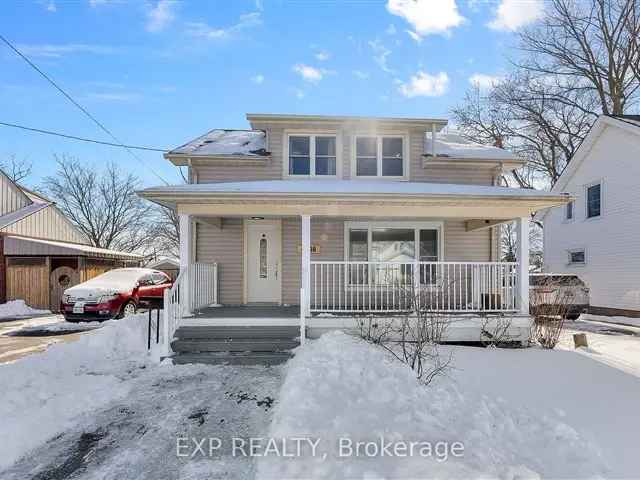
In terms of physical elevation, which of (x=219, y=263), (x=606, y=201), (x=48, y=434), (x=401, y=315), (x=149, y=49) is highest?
(x=149, y=49)

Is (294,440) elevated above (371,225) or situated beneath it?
situated beneath

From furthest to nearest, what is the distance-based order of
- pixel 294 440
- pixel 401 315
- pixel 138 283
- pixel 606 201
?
pixel 606 201 < pixel 138 283 < pixel 401 315 < pixel 294 440

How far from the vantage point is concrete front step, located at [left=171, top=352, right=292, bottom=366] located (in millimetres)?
6375

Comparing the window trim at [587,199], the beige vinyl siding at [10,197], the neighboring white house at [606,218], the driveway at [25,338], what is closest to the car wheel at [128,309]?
the driveway at [25,338]

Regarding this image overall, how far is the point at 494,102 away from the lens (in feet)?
75.2

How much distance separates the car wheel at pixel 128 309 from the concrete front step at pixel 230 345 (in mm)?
5419

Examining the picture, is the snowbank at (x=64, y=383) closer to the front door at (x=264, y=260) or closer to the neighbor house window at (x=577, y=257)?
the front door at (x=264, y=260)

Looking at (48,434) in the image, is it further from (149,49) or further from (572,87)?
(572,87)

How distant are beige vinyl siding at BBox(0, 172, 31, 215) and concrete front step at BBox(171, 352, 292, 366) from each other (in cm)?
1772

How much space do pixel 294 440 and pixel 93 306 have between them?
9.47 m

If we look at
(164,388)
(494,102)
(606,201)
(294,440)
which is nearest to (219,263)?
(164,388)

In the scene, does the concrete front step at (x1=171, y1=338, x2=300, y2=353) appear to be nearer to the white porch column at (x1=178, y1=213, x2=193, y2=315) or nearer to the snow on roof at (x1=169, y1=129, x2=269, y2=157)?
the white porch column at (x1=178, y1=213, x2=193, y2=315)

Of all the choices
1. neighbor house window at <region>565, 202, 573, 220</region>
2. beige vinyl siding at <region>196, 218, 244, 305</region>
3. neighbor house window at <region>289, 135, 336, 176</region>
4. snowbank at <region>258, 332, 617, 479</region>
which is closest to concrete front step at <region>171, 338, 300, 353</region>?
snowbank at <region>258, 332, 617, 479</region>

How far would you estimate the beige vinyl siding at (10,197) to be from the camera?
58.5 ft
